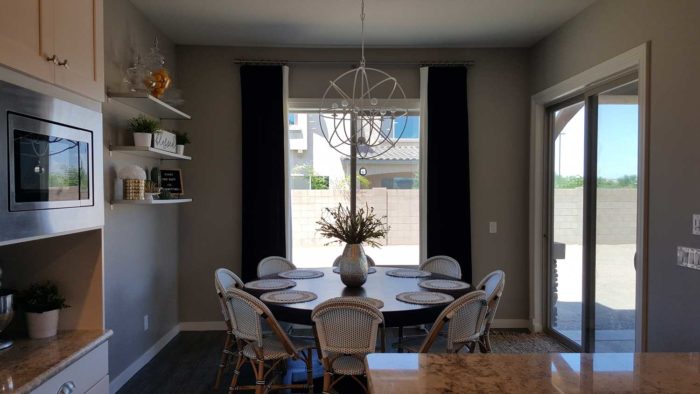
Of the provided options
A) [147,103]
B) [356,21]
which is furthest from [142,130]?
[356,21]

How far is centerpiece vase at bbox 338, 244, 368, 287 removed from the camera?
303 cm

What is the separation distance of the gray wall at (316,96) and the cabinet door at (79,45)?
2.58 m

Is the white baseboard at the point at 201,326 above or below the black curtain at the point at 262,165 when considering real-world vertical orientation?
below

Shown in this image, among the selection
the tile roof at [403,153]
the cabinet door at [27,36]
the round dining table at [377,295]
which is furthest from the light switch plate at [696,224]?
the cabinet door at [27,36]

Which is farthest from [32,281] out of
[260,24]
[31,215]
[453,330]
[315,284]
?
[260,24]

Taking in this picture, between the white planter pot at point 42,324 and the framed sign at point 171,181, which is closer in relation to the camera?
the white planter pot at point 42,324

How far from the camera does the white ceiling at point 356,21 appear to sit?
3467 mm

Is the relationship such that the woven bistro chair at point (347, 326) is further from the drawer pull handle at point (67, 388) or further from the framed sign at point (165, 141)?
the framed sign at point (165, 141)

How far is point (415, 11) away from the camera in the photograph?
11.8 ft

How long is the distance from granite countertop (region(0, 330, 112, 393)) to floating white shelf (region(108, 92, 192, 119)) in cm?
179

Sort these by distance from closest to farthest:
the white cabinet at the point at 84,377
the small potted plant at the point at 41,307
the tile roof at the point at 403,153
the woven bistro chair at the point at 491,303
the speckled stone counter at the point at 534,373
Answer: the speckled stone counter at the point at 534,373 → the white cabinet at the point at 84,377 → the small potted plant at the point at 41,307 → the woven bistro chair at the point at 491,303 → the tile roof at the point at 403,153

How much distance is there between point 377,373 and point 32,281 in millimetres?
1428

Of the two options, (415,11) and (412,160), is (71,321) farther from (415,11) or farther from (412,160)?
(412,160)

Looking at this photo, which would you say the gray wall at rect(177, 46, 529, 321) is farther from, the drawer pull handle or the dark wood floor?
the drawer pull handle
